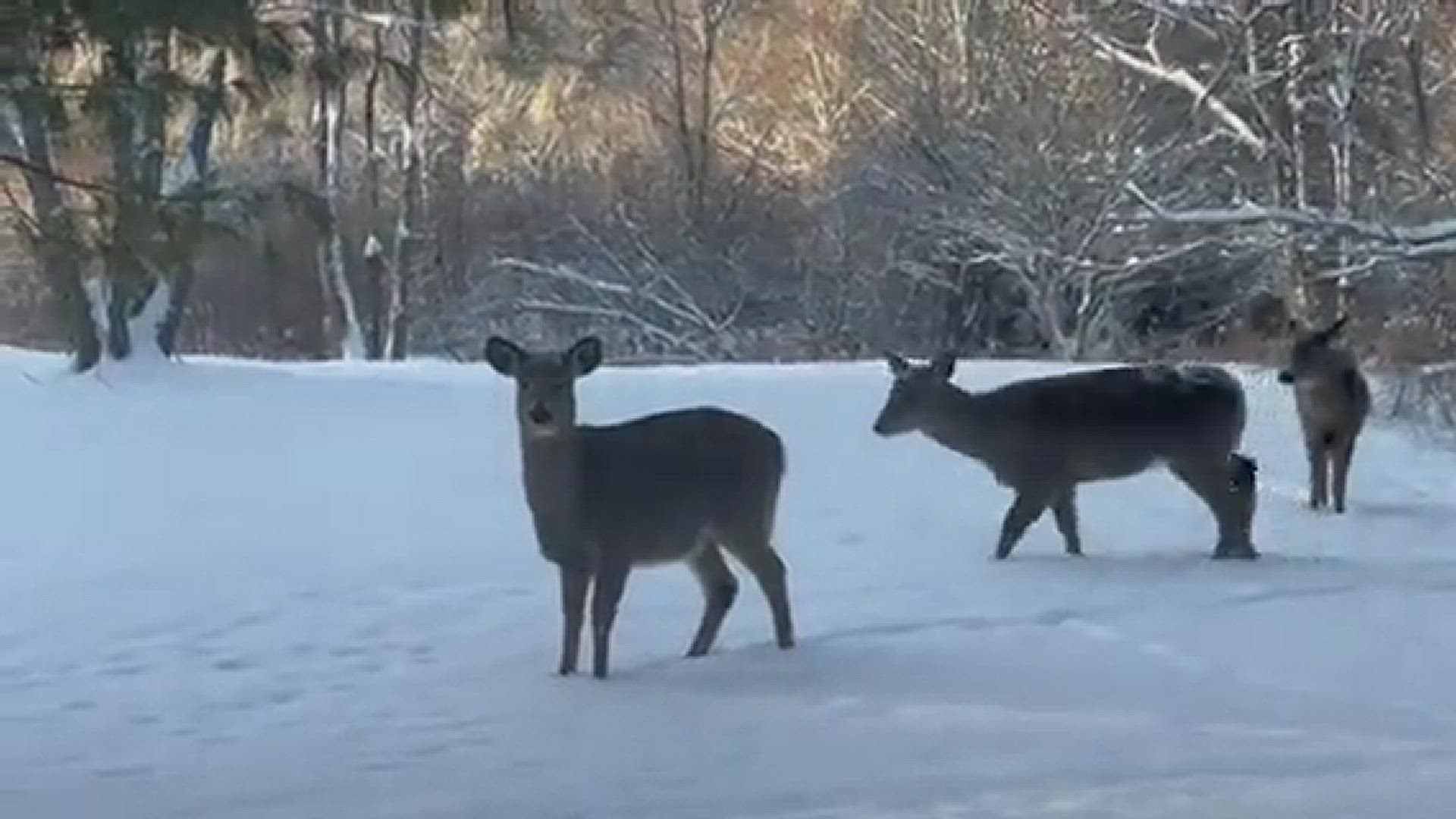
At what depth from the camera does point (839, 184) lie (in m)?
32.8

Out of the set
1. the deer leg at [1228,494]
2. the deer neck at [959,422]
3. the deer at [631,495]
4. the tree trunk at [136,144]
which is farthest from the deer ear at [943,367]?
the tree trunk at [136,144]

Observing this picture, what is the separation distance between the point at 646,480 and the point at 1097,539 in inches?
149

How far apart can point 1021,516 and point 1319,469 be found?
2576 millimetres

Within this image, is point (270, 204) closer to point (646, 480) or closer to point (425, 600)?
point (646, 480)

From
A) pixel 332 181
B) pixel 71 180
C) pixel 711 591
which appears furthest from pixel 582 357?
pixel 332 181

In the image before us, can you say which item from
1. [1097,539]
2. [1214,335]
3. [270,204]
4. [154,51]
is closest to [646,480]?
[270,204]

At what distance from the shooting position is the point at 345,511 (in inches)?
528

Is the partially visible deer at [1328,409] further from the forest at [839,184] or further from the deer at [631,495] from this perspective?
the deer at [631,495]

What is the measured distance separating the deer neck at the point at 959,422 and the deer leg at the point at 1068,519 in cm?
38

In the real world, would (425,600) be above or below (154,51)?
below

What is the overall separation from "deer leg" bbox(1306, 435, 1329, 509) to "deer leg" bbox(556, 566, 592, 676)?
5495mm

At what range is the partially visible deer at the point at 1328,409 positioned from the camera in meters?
13.7

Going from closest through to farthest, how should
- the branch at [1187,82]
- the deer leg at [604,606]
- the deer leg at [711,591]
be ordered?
the deer leg at [604,606], the deer leg at [711,591], the branch at [1187,82]

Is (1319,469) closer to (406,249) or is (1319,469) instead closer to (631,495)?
→ (631,495)
